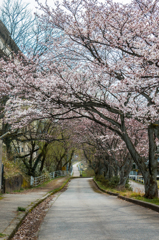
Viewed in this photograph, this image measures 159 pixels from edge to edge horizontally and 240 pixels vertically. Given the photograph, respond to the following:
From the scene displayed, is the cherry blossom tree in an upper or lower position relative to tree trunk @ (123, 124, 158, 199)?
upper

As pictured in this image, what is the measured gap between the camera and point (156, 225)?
23.4ft

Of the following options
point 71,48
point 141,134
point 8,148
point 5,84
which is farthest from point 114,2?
point 8,148

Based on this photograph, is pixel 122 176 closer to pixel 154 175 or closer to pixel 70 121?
pixel 70 121

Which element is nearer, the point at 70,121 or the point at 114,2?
the point at 114,2

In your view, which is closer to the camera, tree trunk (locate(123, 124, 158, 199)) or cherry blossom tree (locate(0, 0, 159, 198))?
cherry blossom tree (locate(0, 0, 159, 198))

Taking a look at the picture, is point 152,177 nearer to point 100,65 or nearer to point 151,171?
point 151,171

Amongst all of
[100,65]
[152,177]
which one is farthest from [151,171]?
[100,65]

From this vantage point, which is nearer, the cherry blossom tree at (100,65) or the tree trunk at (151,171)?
the cherry blossom tree at (100,65)

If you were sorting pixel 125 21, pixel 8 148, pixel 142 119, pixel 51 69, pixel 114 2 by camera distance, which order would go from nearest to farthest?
pixel 125 21 < pixel 114 2 < pixel 142 119 < pixel 51 69 < pixel 8 148

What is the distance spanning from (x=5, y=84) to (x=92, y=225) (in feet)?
29.7

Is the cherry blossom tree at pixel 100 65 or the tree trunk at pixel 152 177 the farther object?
the tree trunk at pixel 152 177

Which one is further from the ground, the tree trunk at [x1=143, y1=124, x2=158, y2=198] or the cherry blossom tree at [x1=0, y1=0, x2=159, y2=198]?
the cherry blossom tree at [x1=0, y1=0, x2=159, y2=198]

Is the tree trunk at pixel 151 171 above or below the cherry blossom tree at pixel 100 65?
below

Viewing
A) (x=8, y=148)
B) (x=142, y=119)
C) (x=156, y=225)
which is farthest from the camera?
(x=8, y=148)
